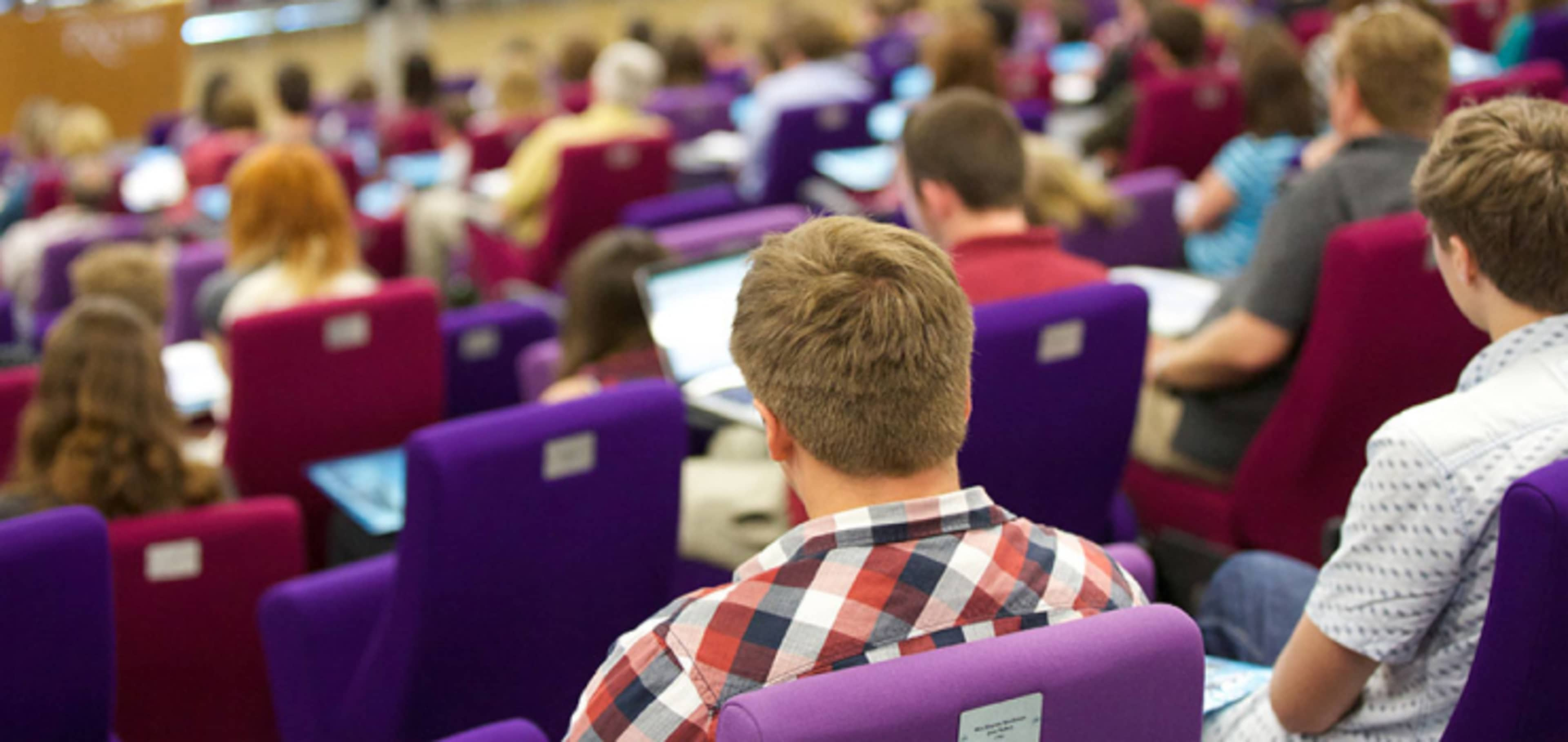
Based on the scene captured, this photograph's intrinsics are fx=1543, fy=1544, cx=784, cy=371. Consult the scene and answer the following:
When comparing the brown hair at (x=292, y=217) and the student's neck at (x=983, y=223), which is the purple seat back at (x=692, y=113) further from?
the student's neck at (x=983, y=223)

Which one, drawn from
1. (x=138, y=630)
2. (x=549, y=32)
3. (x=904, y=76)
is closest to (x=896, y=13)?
(x=904, y=76)

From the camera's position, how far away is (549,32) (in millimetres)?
14727

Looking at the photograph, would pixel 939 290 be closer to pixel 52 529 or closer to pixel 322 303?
pixel 52 529

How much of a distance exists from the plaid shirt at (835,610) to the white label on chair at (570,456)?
700mm

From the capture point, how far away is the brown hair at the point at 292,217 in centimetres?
377

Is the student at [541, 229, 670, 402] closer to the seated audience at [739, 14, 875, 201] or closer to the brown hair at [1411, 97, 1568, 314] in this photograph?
the brown hair at [1411, 97, 1568, 314]

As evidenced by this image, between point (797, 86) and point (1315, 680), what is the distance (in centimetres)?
516

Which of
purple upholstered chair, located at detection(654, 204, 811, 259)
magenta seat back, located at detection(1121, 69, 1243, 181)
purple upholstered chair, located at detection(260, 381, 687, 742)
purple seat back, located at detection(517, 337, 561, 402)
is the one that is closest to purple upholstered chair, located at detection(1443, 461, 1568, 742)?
purple upholstered chair, located at detection(260, 381, 687, 742)

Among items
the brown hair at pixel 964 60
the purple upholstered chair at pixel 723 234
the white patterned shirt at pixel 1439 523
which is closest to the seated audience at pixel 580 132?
the brown hair at pixel 964 60

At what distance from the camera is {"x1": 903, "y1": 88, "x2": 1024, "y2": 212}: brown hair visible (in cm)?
276

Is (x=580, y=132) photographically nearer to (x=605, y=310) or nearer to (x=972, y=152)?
(x=605, y=310)

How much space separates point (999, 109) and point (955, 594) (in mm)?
1793

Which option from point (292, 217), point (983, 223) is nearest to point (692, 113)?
point (292, 217)

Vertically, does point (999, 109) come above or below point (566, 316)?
above
